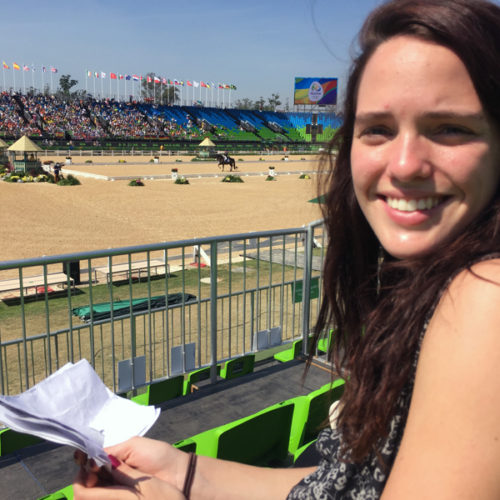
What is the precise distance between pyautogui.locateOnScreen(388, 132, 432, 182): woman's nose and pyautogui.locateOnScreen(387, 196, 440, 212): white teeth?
51mm

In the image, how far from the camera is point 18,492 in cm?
277

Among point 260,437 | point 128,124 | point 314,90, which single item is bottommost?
point 260,437

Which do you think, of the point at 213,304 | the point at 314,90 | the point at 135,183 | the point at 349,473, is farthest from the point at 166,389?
the point at 314,90

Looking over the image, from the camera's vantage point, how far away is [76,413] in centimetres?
160

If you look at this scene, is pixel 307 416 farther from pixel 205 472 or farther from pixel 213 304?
pixel 213 304

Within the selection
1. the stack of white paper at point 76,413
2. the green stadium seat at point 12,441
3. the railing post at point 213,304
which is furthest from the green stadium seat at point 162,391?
the stack of white paper at point 76,413

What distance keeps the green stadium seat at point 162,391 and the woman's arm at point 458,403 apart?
310 centimetres

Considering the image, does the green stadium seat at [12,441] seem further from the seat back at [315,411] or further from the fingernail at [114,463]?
the fingernail at [114,463]

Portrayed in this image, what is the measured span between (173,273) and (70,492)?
8.55 meters

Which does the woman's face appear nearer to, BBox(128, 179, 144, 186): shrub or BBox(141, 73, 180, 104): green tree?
BBox(128, 179, 144, 186): shrub

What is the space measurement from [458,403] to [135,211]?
19.7 m

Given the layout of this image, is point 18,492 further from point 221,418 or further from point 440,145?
point 440,145

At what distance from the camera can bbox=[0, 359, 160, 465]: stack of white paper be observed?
4.55ft

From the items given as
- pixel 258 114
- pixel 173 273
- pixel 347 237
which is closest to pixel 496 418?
pixel 347 237
